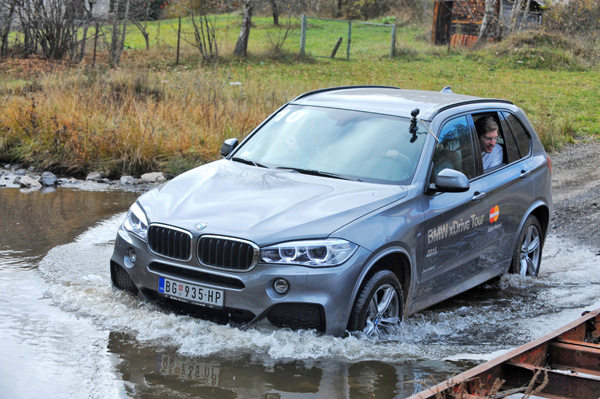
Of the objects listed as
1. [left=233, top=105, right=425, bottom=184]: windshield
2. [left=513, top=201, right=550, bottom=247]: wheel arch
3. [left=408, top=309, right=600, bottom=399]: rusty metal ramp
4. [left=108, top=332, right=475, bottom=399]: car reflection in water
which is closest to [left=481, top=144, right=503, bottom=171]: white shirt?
[left=513, top=201, right=550, bottom=247]: wheel arch

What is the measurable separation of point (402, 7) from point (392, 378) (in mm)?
56588

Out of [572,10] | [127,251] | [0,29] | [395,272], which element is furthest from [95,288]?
[572,10]

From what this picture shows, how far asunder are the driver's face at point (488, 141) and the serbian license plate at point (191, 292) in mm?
3067

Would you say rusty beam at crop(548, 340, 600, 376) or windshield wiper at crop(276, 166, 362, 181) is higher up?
windshield wiper at crop(276, 166, 362, 181)

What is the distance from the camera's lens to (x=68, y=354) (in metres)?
5.15

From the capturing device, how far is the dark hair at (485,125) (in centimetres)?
704

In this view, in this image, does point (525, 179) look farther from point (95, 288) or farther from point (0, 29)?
point (0, 29)

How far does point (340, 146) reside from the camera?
6.36 metres

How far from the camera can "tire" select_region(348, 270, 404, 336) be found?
511 cm

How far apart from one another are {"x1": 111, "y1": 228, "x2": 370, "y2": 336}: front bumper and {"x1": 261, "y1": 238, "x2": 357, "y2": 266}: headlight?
41 mm

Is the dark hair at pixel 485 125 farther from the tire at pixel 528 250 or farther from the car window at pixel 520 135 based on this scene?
the tire at pixel 528 250

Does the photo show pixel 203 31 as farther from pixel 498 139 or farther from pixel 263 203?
pixel 263 203

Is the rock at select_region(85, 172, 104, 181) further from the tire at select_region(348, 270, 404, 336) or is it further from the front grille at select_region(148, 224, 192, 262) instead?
the tire at select_region(348, 270, 404, 336)

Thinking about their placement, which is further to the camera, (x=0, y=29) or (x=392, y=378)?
(x=0, y=29)
